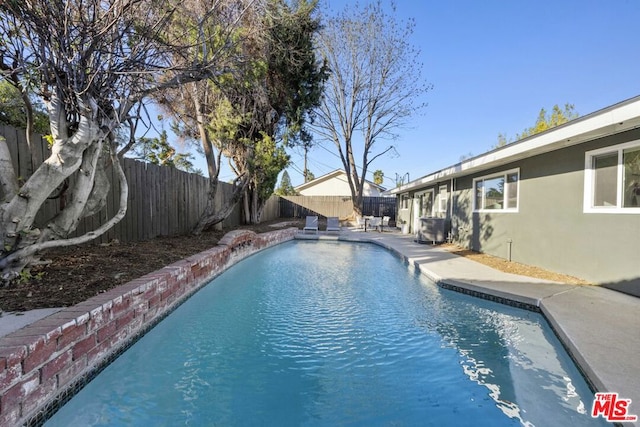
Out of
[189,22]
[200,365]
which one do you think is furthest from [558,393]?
[189,22]

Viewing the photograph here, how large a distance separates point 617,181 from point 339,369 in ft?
16.5

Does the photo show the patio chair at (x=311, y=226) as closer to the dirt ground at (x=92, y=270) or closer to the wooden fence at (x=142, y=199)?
the wooden fence at (x=142, y=199)

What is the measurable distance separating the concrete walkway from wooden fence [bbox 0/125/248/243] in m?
5.78

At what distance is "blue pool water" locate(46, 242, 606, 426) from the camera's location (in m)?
2.27

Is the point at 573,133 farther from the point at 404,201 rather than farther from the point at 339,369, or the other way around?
the point at 404,201

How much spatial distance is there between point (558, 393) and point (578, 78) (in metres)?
15.0

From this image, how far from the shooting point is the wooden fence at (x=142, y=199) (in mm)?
4008

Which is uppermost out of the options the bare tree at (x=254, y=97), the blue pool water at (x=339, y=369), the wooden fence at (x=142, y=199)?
the bare tree at (x=254, y=97)

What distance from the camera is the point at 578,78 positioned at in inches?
504

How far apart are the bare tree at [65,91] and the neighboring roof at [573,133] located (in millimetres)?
5334

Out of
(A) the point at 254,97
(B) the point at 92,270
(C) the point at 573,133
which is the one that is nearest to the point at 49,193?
(B) the point at 92,270

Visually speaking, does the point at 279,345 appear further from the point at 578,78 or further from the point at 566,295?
the point at 578,78

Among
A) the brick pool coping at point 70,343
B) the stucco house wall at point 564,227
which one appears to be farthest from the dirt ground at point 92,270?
the stucco house wall at point 564,227

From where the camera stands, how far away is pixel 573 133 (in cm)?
480
